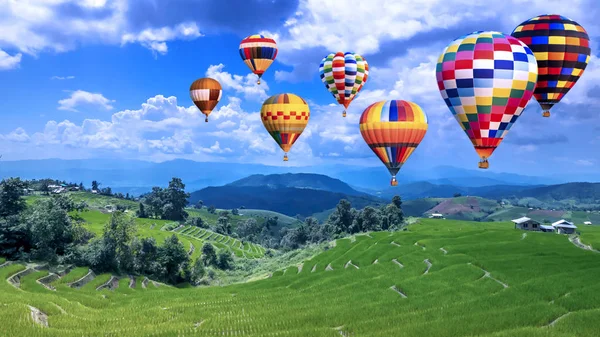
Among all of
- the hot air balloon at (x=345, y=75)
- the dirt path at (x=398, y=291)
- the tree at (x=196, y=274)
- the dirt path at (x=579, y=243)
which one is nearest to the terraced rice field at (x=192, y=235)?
the tree at (x=196, y=274)

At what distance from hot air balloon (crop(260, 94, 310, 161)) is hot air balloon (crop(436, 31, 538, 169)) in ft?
70.7

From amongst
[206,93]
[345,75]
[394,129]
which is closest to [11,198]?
[206,93]

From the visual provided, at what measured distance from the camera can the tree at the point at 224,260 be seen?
10412 centimetres

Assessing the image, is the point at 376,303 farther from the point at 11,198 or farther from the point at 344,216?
the point at 344,216

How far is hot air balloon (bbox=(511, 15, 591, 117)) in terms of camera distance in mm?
41500

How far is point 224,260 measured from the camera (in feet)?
345

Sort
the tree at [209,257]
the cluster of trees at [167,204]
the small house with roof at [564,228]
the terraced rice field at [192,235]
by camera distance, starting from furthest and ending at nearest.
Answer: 1. the cluster of trees at [167,204]
2. the terraced rice field at [192,235]
3. the small house with roof at [564,228]
4. the tree at [209,257]

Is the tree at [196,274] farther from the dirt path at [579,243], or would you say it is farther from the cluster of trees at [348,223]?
the dirt path at [579,243]

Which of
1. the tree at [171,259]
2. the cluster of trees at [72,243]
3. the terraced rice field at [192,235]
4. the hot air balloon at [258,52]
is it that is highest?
the hot air balloon at [258,52]

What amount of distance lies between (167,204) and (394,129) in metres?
139

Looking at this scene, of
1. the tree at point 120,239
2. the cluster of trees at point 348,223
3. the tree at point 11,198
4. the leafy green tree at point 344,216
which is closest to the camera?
the tree at point 120,239

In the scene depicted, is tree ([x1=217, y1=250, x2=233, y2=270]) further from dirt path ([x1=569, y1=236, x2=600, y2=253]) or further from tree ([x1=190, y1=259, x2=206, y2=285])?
dirt path ([x1=569, y1=236, x2=600, y2=253])

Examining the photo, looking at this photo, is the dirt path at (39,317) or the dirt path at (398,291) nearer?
the dirt path at (39,317)

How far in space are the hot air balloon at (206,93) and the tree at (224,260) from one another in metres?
44.6
